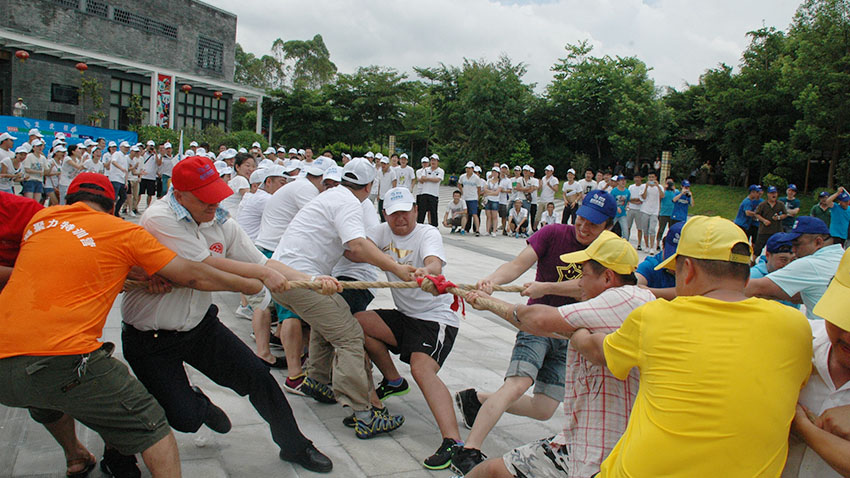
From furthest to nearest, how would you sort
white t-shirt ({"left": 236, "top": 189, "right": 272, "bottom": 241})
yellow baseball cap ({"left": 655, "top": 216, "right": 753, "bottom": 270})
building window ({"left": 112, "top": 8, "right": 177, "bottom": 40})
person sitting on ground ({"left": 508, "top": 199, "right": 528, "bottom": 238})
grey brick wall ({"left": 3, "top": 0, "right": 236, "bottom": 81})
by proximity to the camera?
building window ({"left": 112, "top": 8, "right": 177, "bottom": 40})
grey brick wall ({"left": 3, "top": 0, "right": 236, "bottom": 81})
person sitting on ground ({"left": 508, "top": 199, "right": 528, "bottom": 238})
white t-shirt ({"left": 236, "top": 189, "right": 272, "bottom": 241})
yellow baseball cap ({"left": 655, "top": 216, "right": 753, "bottom": 270})

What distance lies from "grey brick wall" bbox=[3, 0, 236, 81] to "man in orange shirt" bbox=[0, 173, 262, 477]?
30.8 metres

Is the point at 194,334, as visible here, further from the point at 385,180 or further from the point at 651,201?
the point at 385,180

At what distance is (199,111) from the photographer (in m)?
33.9

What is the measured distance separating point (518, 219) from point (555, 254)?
1189 centimetres

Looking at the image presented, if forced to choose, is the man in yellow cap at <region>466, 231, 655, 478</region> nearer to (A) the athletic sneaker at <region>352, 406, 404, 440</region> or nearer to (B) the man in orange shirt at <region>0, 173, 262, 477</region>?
(A) the athletic sneaker at <region>352, 406, 404, 440</region>

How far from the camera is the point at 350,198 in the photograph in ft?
14.1

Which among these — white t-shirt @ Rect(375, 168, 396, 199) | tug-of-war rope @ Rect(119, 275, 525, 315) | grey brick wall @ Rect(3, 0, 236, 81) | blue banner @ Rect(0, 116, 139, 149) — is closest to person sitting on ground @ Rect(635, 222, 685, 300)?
tug-of-war rope @ Rect(119, 275, 525, 315)

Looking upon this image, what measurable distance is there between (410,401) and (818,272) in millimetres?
2879

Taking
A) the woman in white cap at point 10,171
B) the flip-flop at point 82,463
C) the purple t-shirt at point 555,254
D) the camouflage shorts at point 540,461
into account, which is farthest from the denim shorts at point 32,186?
the camouflage shorts at point 540,461

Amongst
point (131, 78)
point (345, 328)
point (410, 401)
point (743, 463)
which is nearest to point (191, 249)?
point (345, 328)

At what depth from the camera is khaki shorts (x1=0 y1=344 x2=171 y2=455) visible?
2.56 metres

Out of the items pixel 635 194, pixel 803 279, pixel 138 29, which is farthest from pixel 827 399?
pixel 138 29

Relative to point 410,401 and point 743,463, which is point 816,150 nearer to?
Answer: point 410,401

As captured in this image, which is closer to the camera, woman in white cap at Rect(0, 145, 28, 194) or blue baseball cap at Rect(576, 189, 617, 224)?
blue baseball cap at Rect(576, 189, 617, 224)
